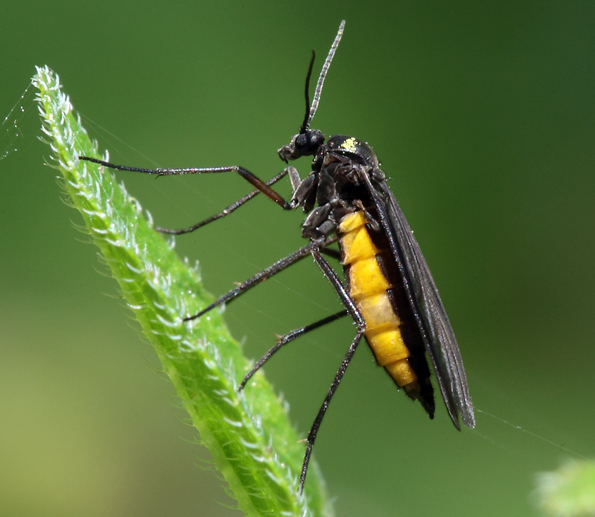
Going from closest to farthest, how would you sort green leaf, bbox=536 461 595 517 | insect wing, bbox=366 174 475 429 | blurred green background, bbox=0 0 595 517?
green leaf, bbox=536 461 595 517 < insect wing, bbox=366 174 475 429 < blurred green background, bbox=0 0 595 517

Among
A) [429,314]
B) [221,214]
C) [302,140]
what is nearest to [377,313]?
[429,314]

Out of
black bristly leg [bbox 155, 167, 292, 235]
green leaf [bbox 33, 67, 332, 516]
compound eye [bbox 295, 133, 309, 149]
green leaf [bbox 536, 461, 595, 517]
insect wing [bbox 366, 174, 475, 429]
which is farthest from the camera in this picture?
compound eye [bbox 295, 133, 309, 149]

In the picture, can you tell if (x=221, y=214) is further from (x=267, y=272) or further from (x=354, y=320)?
(x=354, y=320)

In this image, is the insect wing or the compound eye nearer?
the insect wing

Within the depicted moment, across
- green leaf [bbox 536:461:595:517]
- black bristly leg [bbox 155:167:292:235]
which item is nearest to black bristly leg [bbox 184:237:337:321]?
black bristly leg [bbox 155:167:292:235]

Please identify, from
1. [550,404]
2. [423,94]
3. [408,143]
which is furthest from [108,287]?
[550,404]

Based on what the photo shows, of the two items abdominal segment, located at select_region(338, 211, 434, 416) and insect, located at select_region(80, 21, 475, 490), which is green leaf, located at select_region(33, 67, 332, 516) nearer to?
insect, located at select_region(80, 21, 475, 490)

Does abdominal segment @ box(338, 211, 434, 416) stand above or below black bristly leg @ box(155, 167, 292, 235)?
below

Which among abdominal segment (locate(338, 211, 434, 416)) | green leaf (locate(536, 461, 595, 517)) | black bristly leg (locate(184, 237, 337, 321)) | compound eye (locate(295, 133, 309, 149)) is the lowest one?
green leaf (locate(536, 461, 595, 517))
